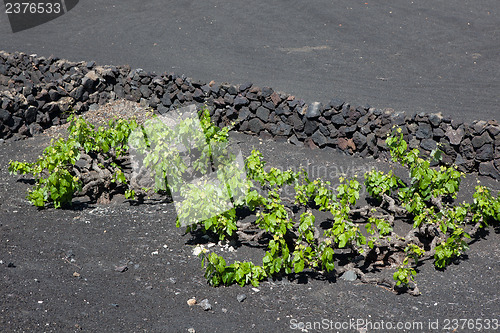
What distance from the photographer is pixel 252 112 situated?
371 inches

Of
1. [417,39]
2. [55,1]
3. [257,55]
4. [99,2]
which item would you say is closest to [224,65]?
[257,55]

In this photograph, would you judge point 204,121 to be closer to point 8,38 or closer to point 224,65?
point 224,65

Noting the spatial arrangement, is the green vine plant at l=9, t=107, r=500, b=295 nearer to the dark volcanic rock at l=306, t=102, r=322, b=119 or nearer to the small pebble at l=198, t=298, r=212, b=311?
the small pebble at l=198, t=298, r=212, b=311

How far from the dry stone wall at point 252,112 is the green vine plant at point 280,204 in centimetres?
109

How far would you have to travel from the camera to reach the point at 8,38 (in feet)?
51.1

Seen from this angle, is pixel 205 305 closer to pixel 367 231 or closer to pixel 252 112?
pixel 367 231

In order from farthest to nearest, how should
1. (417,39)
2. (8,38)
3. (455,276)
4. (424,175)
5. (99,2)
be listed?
(99,2)
(8,38)
(417,39)
(424,175)
(455,276)

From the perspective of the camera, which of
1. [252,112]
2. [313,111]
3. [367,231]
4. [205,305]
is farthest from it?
[252,112]

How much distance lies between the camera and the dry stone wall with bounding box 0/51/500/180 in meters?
8.12

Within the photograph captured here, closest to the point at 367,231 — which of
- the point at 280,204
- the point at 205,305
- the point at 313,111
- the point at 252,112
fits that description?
the point at 280,204

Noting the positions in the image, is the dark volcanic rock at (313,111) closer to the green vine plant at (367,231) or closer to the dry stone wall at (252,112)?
the dry stone wall at (252,112)

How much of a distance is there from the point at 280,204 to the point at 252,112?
125 inches

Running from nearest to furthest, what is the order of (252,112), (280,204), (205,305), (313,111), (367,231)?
(205,305) < (367,231) < (280,204) < (313,111) < (252,112)

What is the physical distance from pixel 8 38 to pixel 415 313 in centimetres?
1481
